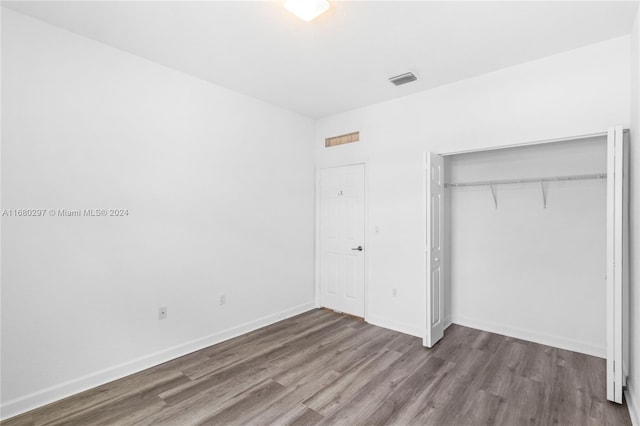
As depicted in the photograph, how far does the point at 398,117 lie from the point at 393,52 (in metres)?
1.23

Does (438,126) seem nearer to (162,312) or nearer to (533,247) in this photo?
(533,247)

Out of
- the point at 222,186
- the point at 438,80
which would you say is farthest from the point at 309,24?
the point at 222,186

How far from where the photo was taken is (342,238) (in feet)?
15.3

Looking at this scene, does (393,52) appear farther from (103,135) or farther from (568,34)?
(103,135)

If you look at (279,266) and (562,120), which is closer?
(562,120)

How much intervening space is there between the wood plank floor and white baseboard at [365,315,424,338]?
7.0 inches

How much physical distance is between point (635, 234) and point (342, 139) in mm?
3338

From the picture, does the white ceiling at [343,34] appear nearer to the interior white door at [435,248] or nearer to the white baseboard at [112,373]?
the interior white door at [435,248]

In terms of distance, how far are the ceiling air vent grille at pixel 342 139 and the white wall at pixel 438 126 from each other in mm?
81

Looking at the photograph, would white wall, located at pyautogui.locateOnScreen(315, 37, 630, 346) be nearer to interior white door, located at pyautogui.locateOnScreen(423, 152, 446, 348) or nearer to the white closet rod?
Answer: interior white door, located at pyautogui.locateOnScreen(423, 152, 446, 348)

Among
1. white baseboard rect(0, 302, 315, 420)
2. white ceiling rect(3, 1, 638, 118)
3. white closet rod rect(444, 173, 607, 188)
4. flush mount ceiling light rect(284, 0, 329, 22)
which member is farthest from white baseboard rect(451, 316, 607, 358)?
flush mount ceiling light rect(284, 0, 329, 22)

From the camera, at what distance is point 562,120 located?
293cm

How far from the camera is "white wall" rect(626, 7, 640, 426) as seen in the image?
225 centimetres

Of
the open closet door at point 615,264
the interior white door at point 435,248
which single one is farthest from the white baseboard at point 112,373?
the open closet door at point 615,264
